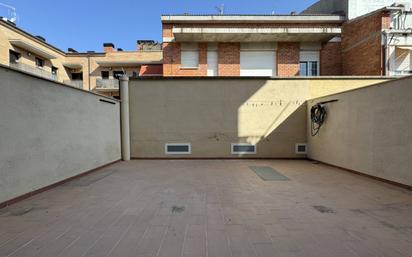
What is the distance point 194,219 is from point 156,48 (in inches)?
824

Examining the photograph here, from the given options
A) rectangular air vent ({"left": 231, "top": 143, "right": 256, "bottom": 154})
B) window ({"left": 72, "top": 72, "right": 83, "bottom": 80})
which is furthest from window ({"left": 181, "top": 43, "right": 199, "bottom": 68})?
window ({"left": 72, "top": 72, "right": 83, "bottom": 80})

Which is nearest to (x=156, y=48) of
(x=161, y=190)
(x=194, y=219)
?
(x=161, y=190)

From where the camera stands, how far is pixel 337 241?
7.70 ft

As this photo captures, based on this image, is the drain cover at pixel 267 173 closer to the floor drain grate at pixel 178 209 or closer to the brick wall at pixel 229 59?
the floor drain grate at pixel 178 209

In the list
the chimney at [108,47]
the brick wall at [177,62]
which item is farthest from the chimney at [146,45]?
the brick wall at [177,62]

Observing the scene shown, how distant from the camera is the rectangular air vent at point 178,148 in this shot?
27.2 feet

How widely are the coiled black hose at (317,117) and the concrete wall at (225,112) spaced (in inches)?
21.5

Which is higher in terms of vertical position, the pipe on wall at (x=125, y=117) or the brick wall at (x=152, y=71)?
the brick wall at (x=152, y=71)

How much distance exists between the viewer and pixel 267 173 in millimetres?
5832

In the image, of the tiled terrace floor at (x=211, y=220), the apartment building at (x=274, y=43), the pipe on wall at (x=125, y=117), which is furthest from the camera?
the apartment building at (x=274, y=43)

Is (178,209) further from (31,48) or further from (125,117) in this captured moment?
(31,48)

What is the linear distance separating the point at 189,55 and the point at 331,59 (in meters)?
7.69

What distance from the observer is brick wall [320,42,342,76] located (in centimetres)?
1200

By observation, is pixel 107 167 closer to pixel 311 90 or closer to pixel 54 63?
pixel 311 90
